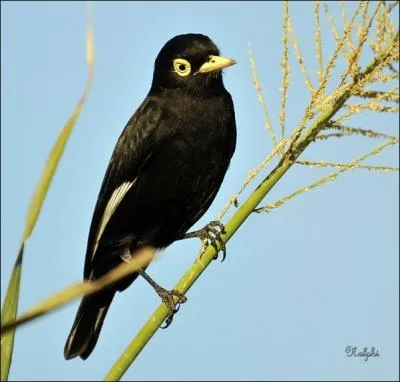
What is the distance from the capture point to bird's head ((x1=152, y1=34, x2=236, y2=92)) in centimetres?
475

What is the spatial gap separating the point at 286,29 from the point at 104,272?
2888 mm

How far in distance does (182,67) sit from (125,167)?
740 mm

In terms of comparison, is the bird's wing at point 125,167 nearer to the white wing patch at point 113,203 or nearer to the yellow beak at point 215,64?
Result: the white wing patch at point 113,203

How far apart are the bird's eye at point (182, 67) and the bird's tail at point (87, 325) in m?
1.47

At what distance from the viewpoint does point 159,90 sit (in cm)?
498

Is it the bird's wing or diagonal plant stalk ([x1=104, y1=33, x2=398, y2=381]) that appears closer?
diagonal plant stalk ([x1=104, y1=33, x2=398, y2=381])

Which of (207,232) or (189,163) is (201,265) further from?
(189,163)

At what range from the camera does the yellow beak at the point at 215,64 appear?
4381mm

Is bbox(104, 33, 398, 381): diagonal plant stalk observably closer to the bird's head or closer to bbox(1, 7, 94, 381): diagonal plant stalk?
bbox(1, 7, 94, 381): diagonal plant stalk

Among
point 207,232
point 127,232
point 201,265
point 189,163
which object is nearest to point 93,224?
point 127,232

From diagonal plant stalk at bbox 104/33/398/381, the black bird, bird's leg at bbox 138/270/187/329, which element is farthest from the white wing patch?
diagonal plant stalk at bbox 104/33/398/381

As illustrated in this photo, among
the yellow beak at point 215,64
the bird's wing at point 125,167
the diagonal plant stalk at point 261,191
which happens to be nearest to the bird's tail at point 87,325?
the bird's wing at point 125,167

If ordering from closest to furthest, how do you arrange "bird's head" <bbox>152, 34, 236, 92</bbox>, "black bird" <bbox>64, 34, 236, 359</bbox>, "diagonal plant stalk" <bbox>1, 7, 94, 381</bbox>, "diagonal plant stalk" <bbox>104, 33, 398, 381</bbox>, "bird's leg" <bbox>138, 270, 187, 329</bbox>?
"diagonal plant stalk" <bbox>1, 7, 94, 381</bbox> → "diagonal plant stalk" <bbox>104, 33, 398, 381</bbox> → "bird's leg" <bbox>138, 270, 187, 329</bbox> → "black bird" <bbox>64, 34, 236, 359</bbox> → "bird's head" <bbox>152, 34, 236, 92</bbox>

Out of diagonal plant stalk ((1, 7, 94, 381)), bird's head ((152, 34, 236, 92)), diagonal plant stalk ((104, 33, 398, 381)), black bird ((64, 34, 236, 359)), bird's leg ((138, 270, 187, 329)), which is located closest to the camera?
diagonal plant stalk ((1, 7, 94, 381))
